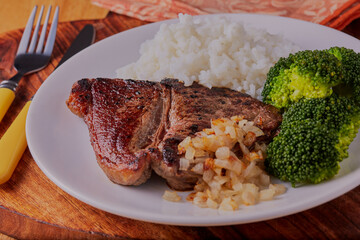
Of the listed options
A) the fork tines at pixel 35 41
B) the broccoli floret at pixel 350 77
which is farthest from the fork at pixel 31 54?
the broccoli floret at pixel 350 77

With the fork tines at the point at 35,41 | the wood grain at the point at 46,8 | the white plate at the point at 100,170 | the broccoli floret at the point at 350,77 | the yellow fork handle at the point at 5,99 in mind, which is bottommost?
the wood grain at the point at 46,8

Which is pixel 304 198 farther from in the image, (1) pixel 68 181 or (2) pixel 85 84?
(2) pixel 85 84

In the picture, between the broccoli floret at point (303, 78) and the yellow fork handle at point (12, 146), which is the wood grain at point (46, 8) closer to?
the yellow fork handle at point (12, 146)

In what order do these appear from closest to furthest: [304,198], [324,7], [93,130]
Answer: [304,198]
[93,130]
[324,7]

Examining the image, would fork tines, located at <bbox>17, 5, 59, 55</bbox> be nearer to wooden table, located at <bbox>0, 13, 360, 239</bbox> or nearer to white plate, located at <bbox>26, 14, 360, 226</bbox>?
white plate, located at <bbox>26, 14, 360, 226</bbox>

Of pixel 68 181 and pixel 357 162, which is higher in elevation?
pixel 357 162

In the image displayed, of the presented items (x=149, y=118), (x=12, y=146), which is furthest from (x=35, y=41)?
(x=149, y=118)

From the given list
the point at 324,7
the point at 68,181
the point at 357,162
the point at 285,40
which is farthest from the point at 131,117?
the point at 324,7

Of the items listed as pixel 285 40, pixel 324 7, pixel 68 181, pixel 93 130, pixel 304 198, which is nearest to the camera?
pixel 304 198
